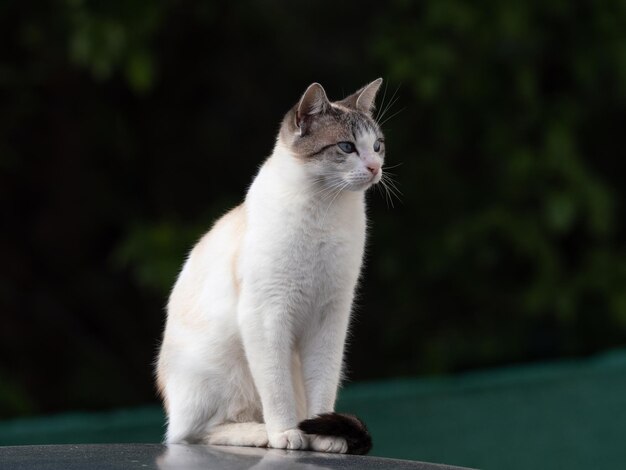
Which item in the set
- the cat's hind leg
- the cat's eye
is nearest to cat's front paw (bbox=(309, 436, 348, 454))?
the cat's hind leg

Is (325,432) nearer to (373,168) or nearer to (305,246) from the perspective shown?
(305,246)

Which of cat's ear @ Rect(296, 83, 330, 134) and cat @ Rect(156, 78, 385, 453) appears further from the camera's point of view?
cat's ear @ Rect(296, 83, 330, 134)

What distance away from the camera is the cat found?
301cm

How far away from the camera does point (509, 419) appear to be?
5.57 meters

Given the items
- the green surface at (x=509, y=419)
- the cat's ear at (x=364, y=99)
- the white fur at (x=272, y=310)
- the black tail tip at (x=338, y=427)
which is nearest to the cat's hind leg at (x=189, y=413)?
the white fur at (x=272, y=310)

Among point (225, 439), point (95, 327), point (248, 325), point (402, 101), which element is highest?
point (402, 101)

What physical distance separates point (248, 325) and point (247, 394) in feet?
0.90

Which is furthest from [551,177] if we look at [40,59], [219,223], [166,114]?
[219,223]

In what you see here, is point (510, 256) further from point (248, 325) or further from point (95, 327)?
point (248, 325)

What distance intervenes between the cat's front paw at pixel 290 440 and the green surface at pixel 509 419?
252 cm

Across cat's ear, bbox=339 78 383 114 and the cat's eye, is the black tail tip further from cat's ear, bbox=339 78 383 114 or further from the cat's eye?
cat's ear, bbox=339 78 383 114

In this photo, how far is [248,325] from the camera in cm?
302

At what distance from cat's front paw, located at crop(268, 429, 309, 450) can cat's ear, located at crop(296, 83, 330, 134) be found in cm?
84

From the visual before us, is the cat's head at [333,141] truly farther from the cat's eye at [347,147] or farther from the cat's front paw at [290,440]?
the cat's front paw at [290,440]
